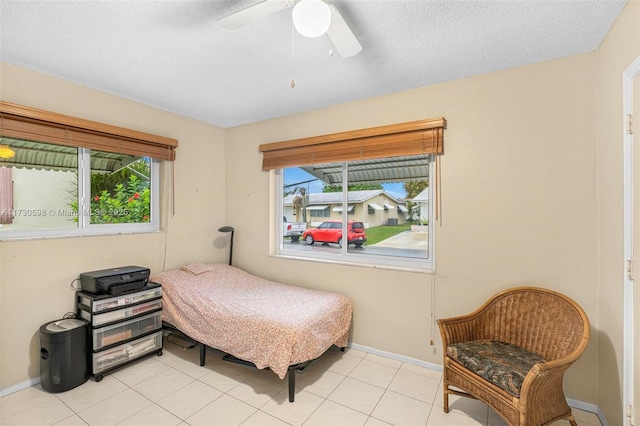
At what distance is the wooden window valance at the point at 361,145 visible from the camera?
2.52 m

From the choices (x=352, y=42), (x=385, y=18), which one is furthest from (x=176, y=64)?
(x=385, y=18)

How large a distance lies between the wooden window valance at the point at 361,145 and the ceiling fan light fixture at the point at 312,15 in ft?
5.12

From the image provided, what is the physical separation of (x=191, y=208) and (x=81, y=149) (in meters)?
1.20

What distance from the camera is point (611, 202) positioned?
1778 mm

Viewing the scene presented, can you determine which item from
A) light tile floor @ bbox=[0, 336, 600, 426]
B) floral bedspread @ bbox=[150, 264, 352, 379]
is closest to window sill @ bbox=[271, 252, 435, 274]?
floral bedspread @ bbox=[150, 264, 352, 379]

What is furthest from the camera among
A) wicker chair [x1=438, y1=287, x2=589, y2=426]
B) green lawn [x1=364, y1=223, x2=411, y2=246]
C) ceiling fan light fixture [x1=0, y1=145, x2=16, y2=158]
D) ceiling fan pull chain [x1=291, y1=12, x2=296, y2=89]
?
→ green lawn [x1=364, y1=223, x2=411, y2=246]

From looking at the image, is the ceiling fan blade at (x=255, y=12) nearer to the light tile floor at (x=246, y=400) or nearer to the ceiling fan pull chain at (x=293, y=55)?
the ceiling fan pull chain at (x=293, y=55)

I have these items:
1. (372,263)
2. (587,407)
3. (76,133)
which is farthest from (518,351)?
(76,133)

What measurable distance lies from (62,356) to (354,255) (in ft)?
8.51

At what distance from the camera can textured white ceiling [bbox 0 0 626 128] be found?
163cm

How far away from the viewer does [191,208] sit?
3514 millimetres

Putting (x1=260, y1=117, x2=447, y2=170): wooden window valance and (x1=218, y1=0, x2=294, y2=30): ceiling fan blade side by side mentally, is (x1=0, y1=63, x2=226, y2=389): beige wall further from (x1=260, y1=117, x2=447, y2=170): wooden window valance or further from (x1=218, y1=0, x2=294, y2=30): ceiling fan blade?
(x1=218, y1=0, x2=294, y2=30): ceiling fan blade

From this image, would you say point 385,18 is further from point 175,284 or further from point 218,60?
point 175,284

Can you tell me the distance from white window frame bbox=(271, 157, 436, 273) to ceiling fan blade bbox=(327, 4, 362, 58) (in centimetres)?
140
